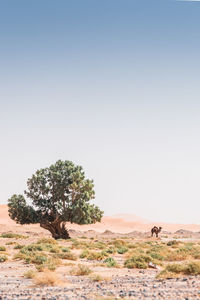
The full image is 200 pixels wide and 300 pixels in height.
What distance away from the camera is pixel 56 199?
Answer: 152 feet

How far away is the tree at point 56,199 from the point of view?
4569cm

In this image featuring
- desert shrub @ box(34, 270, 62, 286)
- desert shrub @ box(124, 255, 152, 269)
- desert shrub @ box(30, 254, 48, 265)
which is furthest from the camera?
desert shrub @ box(30, 254, 48, 265)

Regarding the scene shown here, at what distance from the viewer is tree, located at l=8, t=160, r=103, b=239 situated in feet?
150

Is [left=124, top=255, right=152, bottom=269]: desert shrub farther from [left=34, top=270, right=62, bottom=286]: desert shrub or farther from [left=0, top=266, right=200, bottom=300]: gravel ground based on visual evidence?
[left=34, top=270, right=62, bottom=286]: desert shrub

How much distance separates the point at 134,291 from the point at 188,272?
211 inches

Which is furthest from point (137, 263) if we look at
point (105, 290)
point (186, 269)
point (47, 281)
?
point (105, 290)

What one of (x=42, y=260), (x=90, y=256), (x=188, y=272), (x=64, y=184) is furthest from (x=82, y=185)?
(x=188, y=272)

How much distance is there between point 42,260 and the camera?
20.8 m

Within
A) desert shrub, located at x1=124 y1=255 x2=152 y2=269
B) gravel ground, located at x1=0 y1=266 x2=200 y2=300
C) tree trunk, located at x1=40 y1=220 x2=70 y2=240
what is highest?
tree trunk, located at x1=40 y1=220 x2=70 y2=240

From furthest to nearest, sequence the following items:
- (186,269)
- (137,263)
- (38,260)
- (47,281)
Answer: (38,260)
(137,263)
(186,269)
(47,281)

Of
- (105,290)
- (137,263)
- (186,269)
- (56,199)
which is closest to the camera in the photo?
(105,290)

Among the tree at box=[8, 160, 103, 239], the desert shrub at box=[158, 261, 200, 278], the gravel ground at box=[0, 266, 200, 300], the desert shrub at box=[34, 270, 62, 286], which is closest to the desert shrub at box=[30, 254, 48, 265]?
the gravel ground at box=[0, 266, 200, 300]

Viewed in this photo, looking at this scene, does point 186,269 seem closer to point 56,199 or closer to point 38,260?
point 38,260

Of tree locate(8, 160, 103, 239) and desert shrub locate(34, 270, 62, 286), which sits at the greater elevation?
tree locate(8, 160, 103, 239)
